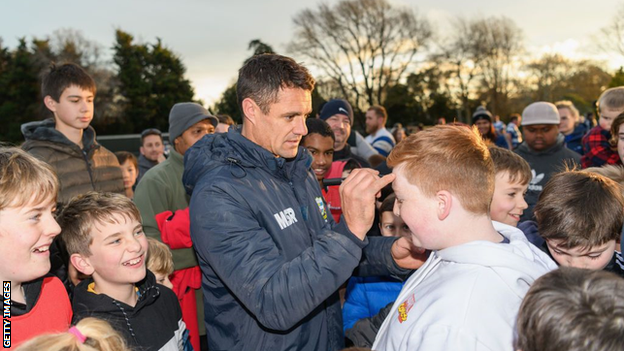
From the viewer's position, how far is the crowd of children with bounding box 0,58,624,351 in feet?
4.63

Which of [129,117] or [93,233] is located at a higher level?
[129,117]

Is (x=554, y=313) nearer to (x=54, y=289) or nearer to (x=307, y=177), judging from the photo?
(x=307, y=177)

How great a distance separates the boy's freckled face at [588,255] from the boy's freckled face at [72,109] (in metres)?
3.64

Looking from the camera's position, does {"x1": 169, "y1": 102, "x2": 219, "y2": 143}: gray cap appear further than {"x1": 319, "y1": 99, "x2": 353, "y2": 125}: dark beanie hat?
No

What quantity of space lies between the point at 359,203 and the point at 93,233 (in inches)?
58.4

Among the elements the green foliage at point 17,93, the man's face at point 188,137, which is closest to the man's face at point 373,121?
the man's face at point 188,137

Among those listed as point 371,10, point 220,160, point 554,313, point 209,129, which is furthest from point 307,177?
point 371,10

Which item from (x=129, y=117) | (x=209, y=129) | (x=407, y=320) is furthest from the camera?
(x=129, y=117)

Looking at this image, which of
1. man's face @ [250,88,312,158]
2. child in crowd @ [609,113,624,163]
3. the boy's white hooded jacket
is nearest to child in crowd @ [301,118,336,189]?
man's face @ [250,88,312,158]

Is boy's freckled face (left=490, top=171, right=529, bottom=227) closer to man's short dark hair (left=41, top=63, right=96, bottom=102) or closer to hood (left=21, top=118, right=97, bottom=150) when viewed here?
hood (left=21, top=118, right=97, bottom=150)

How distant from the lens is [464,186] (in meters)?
1.70

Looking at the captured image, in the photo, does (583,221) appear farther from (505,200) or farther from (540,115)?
(540,115)

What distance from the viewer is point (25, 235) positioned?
1.84m

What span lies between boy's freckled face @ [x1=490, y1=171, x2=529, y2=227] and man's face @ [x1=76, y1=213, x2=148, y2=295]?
213 cm
